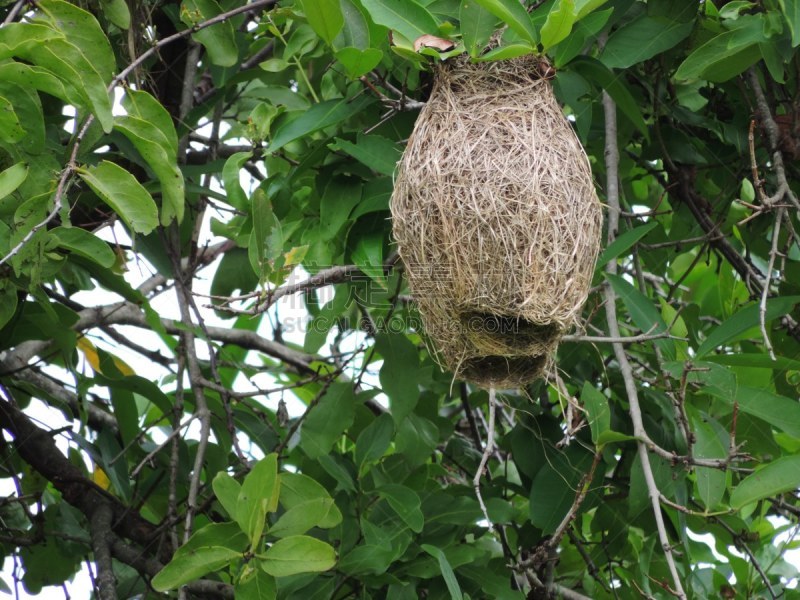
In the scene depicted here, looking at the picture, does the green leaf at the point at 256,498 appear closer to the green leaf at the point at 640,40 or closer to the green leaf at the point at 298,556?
the green leaf at the point at 298,556

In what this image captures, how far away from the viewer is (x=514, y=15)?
1359mm

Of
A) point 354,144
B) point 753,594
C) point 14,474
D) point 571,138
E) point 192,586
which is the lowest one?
point 753,594

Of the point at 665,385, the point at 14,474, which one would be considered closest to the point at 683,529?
the point at 665,385

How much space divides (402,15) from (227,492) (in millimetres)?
738

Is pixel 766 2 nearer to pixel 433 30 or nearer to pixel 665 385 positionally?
pixel 433 30

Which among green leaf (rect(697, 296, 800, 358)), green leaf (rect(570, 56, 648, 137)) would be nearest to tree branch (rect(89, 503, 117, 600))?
green leaf (rect(697, 296, 800, 358))

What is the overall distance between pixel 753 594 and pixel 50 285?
5.47 feet

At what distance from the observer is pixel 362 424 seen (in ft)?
7.14

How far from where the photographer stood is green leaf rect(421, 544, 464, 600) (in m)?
1.56

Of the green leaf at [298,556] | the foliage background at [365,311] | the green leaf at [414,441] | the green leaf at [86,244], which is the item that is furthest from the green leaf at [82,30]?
the green leaf at [414,441]

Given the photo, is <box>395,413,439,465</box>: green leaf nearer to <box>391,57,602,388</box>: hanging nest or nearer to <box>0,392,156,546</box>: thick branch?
<box>391,57,602,388</box>: hanging nest

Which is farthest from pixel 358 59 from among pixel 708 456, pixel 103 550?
pixel 103 550

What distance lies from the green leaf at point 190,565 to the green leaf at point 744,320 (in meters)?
0.81

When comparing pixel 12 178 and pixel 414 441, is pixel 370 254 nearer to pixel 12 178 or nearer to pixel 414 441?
pixel 414 441
